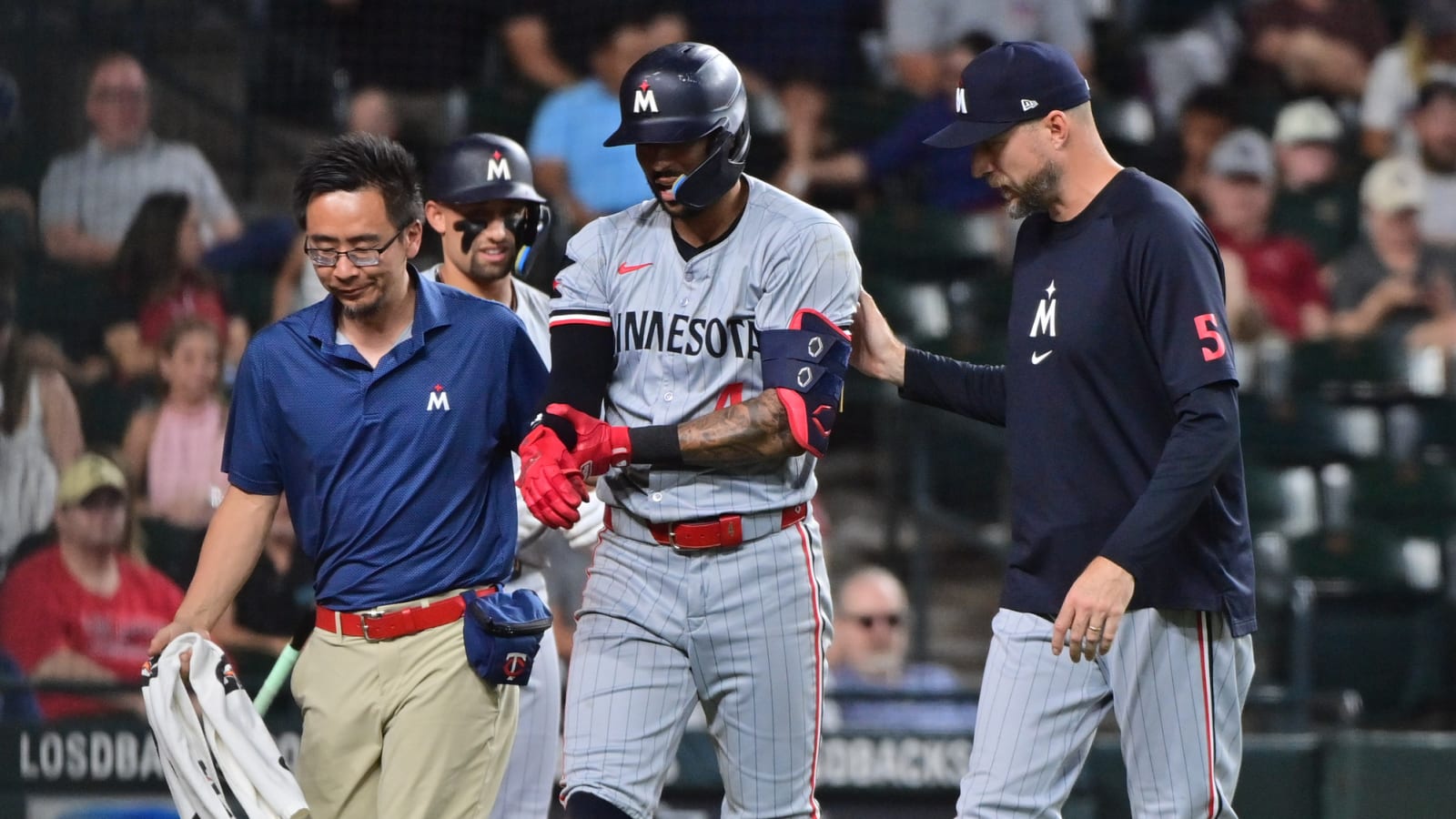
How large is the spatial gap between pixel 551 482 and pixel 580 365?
330 millimetres

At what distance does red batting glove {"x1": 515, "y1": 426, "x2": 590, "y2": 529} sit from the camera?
11.3 ft

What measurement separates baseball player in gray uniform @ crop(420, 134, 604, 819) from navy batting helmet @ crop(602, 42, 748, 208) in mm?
918

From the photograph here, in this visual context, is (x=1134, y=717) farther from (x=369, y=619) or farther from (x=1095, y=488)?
(x=369, y=619)

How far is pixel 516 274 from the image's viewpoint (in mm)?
4672

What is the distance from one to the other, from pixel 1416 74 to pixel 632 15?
4.10 metres

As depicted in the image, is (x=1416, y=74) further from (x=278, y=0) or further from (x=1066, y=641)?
(x=1066, y=641)

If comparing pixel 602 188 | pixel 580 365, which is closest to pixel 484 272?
pixel 580 365

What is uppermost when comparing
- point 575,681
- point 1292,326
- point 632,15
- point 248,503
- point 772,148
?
point 632,15

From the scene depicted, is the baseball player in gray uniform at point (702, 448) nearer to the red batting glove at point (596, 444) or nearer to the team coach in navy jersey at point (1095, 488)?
the red batting glove at point (596, 444)

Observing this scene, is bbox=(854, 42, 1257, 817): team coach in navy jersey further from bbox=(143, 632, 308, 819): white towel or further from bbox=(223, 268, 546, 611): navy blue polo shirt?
bbox=(143, 632, 308, 819): white towel

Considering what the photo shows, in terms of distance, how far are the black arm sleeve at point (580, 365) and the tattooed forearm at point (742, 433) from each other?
0.77 ft

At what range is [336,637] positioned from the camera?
352 centimetres

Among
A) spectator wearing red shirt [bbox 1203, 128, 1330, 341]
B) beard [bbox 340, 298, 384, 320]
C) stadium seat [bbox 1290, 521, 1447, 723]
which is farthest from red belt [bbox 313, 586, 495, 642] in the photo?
spectator wearing red shirt [bbox 1203, 128, 1330, 341]

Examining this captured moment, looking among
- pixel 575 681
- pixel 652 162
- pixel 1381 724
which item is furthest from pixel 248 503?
pixel 1381 724
